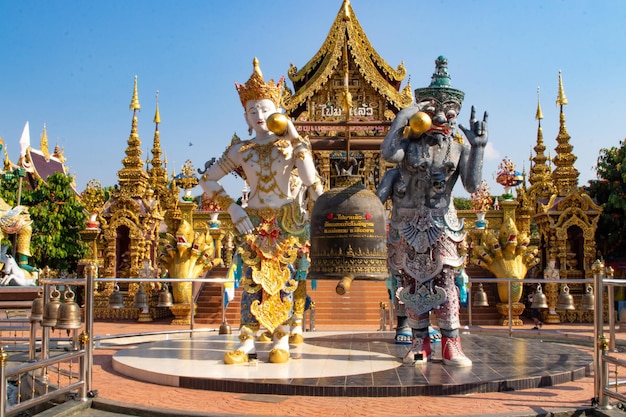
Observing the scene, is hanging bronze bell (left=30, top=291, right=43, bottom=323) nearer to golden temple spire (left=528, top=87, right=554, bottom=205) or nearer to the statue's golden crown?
the statue's golden crown

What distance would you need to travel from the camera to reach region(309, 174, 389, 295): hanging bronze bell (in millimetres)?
6906

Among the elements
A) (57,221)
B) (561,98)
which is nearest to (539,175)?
(561,98)

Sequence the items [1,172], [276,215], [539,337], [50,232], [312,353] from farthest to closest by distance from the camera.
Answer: [50,232] < [1,172] < [539,337] < [312,353] < [276,215]

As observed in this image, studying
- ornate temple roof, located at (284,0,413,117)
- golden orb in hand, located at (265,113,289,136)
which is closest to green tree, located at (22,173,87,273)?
ornate temple roof, located at (284,0,413,117)

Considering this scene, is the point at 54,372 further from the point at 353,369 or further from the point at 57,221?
the point at 57,221

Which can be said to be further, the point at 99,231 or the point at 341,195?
the point at 99,231

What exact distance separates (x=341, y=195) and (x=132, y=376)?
9.22ft

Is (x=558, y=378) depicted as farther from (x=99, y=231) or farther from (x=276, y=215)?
(x=99, y=231)

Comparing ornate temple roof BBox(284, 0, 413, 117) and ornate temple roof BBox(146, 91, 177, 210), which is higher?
ornate temple roof BBox(284, 0, 413, 117)

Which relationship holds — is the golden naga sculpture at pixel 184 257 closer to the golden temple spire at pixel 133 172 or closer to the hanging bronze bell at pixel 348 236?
the golden temple spire at pixel 133 172

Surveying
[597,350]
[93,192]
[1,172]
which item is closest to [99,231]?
[93,192]

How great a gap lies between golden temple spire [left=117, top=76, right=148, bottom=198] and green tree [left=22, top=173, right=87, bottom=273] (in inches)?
194

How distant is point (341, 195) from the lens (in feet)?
23.2

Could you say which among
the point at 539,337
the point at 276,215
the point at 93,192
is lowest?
the point at 539,337
